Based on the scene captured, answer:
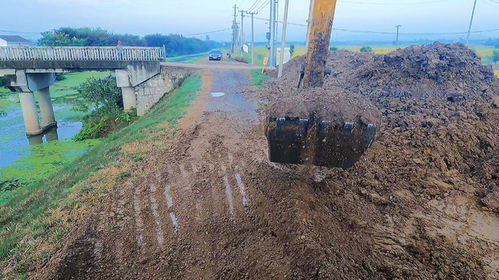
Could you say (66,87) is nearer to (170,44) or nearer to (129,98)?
(129,98)

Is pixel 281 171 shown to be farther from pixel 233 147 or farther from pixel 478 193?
pixel 478 193

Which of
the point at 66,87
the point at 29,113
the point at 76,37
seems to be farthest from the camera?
the point at 76,37

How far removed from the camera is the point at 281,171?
6.57 metres

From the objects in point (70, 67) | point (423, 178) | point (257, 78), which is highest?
point (70, 67)

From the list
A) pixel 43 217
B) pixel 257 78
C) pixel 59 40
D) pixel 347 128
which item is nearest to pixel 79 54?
pixel 257 78

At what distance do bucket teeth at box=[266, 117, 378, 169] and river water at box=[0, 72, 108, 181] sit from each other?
9.54 m

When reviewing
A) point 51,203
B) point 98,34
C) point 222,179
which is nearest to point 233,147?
point 222,179

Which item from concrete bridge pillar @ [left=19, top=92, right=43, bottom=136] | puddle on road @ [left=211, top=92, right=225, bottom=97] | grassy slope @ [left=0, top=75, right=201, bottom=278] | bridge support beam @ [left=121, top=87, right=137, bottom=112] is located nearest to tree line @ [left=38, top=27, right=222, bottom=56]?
concrete bridge pillar @ [left=19, top=92, right=43, bottom=136]

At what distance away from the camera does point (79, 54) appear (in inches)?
627

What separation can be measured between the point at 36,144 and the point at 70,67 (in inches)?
168

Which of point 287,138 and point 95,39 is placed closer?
point 287,138

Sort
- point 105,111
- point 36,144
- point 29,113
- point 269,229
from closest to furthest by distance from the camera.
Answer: point 269,229
point 36,144
point 29,113
point 105,111

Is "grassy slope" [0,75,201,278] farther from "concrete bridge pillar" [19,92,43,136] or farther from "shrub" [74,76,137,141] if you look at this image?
"concrete bridge pillar" [19,92,43,136]

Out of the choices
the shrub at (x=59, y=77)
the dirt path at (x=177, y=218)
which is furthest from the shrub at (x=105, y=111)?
the shrub at (x=59, y=77)
